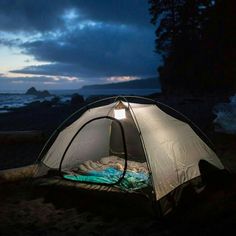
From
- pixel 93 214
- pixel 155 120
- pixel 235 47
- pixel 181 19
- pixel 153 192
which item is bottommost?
pixel 93 214

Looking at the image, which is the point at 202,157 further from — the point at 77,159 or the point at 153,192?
the point at 77,159

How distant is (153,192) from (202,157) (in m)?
1.96

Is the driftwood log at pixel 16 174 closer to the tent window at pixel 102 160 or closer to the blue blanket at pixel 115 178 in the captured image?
the tent window at pixel 102 160

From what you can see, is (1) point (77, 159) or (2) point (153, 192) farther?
(1) point (77, 159)

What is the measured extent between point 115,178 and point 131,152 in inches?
63.2

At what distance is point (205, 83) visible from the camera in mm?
34281

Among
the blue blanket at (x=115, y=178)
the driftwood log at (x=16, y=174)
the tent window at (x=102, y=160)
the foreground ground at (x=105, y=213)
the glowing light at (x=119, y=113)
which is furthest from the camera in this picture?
the driftwood log at (x=16, y=174)

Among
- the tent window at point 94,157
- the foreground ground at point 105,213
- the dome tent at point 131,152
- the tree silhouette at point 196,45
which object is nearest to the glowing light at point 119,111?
the dome tent at point 131,152

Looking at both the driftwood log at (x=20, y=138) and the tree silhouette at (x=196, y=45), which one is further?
the tree silhouette at (x=196, y=45)

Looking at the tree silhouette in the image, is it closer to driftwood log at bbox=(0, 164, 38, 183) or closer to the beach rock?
driftwood log at bbox=(0, 164, 38, 183)

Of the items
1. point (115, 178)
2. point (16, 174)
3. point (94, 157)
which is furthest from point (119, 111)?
point (16, 174)

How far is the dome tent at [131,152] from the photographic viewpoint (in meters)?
5.89

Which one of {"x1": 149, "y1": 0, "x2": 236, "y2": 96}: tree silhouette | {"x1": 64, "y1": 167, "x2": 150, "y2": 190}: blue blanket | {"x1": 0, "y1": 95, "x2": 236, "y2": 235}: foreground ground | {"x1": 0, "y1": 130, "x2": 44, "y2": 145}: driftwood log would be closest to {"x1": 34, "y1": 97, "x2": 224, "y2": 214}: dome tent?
{"x1": 64, "y1": 167, "x2": 150, "y2": 190}: blue blanket

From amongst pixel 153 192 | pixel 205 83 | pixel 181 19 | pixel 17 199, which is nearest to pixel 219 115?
pixel 153 192
